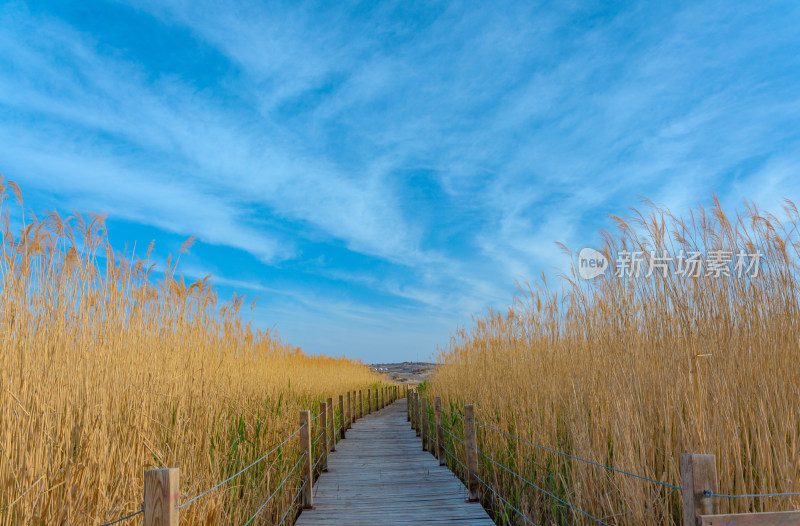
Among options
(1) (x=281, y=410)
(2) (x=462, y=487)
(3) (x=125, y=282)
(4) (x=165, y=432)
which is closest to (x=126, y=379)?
(4) (x=165, y=432)

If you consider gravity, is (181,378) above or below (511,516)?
above

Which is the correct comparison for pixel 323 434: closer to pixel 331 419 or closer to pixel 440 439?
pixel 331 419

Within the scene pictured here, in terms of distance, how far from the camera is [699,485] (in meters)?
1.89

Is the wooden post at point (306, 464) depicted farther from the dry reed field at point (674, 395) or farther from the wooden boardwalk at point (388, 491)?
the dry reed field at point (674, 395)

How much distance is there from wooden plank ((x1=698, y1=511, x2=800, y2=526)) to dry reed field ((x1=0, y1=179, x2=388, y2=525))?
239 centimetres

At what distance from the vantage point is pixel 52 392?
2732 millimetres

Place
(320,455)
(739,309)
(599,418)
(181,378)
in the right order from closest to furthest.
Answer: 1. (739,309)
2. (599,418)
3. (181,378)
4. (320,455)

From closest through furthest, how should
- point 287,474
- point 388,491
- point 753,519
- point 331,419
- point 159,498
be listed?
point 753,519 → point 159,498 → point 287,474 → point 388,491 → point 331,419

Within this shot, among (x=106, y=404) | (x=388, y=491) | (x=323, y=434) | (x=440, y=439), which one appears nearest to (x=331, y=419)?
(x=323, y=434)

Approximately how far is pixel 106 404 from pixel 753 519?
295cm

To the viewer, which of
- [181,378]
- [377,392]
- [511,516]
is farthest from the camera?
[377,392]

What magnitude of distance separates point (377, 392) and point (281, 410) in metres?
11.2

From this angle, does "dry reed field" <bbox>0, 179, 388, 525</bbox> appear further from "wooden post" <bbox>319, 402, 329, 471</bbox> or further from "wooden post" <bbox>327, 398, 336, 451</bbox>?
"wooden post" <bbox>327, 398, 336, 451</bbox>

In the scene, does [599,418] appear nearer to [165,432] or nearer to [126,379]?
[165,432]
